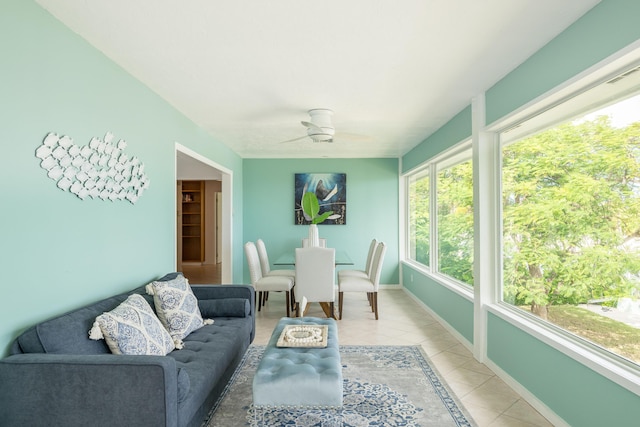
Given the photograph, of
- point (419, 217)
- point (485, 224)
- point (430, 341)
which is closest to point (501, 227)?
point (485, 224)

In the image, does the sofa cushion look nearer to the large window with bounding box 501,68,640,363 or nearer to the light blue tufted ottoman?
the light blue tufted ottoman

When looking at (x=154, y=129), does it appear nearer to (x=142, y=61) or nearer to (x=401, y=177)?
(x=142, y=61)

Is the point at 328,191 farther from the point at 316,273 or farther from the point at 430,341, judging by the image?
the point at 430,341

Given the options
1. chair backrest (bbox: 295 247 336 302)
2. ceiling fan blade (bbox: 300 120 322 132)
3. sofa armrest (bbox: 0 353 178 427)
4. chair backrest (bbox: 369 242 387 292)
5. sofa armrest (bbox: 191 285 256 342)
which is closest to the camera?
sofa armrest (bbox: 0 353 178 427)

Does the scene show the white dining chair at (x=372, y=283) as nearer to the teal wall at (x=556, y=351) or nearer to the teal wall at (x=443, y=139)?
the teal wall at (x=443, y=139)

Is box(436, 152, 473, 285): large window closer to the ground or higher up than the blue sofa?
higher up

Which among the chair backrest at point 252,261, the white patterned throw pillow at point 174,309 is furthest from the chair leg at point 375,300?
the white patterned throw pillow at point 174,309

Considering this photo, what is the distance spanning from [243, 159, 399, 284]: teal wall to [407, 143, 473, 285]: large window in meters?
0.52

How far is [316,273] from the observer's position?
14.6ft

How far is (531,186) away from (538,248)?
1.53ft

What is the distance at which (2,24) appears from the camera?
5.62 ft

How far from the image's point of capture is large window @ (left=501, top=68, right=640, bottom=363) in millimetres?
1939

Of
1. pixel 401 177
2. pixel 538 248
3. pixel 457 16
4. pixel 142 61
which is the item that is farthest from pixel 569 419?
pixel 401 177

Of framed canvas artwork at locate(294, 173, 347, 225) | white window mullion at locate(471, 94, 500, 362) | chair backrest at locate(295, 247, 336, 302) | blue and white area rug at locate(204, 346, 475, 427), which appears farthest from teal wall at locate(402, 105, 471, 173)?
blue and white area rug at locate(204, 346, 475, 427)
